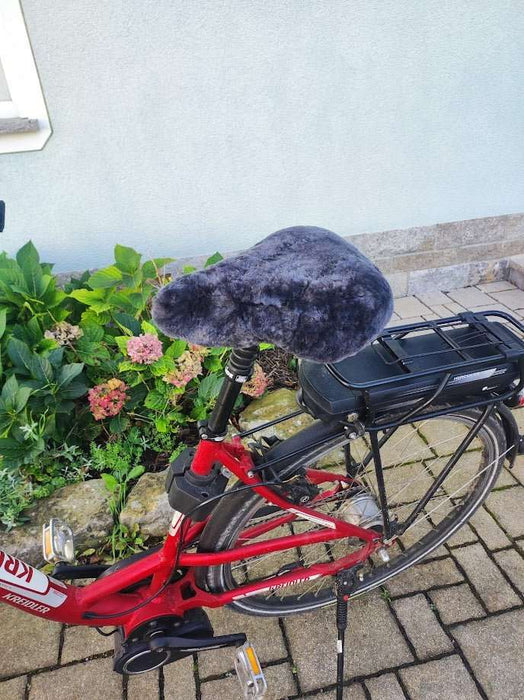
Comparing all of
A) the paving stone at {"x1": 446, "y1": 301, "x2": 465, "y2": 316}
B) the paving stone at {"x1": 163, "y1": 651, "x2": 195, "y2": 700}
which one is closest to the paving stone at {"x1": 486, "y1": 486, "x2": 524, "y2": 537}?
the paving stone at {"x1": 163, "y1": 651, "x2": 195, "y2": 700}

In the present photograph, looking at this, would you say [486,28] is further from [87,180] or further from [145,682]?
[145,682]

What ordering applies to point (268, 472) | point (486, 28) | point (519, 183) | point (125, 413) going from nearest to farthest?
point (268, 472), point (125, 413), point (486, 28), point (519, 183)

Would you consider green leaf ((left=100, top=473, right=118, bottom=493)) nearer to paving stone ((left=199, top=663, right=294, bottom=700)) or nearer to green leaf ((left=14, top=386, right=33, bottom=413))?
green leaf ((left=14, top=386, right=33, bottom=413))

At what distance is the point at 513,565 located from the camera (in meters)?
2.11

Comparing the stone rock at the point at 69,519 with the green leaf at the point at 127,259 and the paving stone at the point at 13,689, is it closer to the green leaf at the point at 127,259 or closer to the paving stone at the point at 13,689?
the paving stone at the point at 13,689

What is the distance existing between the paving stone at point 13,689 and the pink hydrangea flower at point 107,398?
1067mm

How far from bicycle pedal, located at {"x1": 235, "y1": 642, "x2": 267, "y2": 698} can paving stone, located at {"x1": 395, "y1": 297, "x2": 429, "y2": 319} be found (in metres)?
2.77

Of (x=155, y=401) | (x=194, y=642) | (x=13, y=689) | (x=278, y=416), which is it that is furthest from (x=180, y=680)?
(x=278, y=416)

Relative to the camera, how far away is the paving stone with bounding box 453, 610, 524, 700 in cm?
174

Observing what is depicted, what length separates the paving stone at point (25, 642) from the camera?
184 cm

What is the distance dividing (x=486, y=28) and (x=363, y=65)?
3.04ft

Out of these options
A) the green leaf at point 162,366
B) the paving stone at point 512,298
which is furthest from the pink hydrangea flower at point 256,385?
the paving stone at point 512,298

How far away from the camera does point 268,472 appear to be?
1.52 meters

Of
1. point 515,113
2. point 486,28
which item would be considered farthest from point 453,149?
point 486,28
